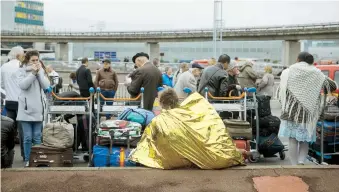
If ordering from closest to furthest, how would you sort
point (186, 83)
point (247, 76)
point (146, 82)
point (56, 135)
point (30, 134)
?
1. point (56, 135)
2. point (30, 134)
3. point (146, 82)
4. point (247, 76)
5. point (186, 83)

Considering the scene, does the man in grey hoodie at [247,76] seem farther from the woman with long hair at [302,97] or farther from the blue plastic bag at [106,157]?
the blue plastic bag at [106,157]

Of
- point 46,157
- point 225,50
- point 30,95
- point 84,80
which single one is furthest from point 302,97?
point 225,50

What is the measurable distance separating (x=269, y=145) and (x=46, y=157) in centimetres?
391

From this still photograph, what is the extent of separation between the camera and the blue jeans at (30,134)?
702 centimetres

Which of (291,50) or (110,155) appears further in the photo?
(291,50)

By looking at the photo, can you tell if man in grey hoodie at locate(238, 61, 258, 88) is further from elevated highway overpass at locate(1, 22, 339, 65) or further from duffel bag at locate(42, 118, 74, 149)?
elevated highway overpass at locate(1, 22, 339, 65)

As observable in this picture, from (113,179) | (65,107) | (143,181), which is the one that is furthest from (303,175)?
(65,107)

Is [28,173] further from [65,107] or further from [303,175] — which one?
[303,175]

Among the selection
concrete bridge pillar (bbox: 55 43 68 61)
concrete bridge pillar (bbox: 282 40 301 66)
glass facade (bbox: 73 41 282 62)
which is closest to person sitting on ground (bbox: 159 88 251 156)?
concrete bridge pillar (bbox: 282 40 301 66)

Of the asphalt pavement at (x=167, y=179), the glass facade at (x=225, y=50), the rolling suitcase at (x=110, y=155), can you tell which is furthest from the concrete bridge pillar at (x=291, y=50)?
the rolling suitcase at (x=110, y=155)

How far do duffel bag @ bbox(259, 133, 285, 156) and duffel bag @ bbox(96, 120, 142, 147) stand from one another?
250cm

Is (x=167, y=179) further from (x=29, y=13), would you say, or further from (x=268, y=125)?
(x=29, y=13)

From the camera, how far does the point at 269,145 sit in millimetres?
7891

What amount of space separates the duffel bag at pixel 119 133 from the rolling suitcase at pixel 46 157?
62 cm
